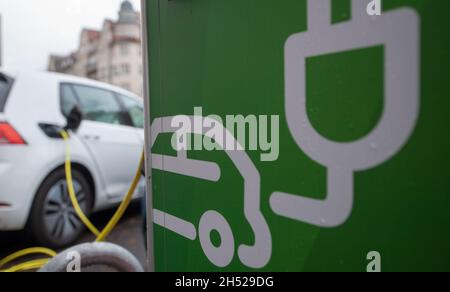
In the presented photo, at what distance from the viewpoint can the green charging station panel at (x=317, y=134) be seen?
2.54 ft

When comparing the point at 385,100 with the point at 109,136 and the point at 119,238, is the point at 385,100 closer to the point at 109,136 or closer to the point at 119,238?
the point at 119,238

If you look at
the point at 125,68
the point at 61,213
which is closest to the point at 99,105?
the point at 61,213

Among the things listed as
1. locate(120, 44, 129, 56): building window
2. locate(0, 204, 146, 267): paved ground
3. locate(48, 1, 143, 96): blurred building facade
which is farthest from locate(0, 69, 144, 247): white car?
locate(120, 44, 129, 56): building window

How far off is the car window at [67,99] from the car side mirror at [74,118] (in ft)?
0.17

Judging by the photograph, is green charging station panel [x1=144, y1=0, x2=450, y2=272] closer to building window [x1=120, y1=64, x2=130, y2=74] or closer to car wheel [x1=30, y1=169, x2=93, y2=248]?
car wheel [x1=30, y1=169, x2=93, y2=248]

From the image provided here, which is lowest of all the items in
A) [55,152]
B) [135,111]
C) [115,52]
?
[55,152]

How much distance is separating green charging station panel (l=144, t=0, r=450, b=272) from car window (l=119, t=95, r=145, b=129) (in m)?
2.96

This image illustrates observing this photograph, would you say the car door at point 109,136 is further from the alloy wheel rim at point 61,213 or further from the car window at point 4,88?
the car window at point 4,88

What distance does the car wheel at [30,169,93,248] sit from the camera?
296 cm

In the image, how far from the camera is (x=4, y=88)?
2.95 meters

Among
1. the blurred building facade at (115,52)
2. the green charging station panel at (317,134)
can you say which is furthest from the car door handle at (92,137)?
the blurred building facade at (115,52)

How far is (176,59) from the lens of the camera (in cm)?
138

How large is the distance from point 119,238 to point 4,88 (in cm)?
168
